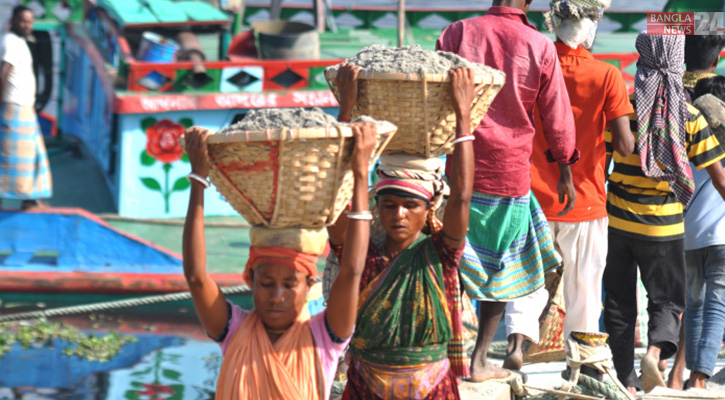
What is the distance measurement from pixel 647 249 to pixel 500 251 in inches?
33.7

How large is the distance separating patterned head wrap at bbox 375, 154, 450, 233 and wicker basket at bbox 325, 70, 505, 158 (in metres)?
0.03

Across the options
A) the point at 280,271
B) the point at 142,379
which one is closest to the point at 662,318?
the point at 280,271

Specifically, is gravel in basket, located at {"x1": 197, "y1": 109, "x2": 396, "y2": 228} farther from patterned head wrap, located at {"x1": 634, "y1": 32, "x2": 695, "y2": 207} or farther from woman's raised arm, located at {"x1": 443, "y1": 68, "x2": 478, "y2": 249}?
patterned head wrap, located at {"x1": 634, "y1": 32, "x2": 695, "y2": 207}

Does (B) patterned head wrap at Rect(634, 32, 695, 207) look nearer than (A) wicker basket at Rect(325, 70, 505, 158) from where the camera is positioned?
No

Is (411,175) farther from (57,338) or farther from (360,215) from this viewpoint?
(57,338)

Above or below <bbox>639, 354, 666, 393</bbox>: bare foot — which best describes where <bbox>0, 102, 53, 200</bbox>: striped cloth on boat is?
above

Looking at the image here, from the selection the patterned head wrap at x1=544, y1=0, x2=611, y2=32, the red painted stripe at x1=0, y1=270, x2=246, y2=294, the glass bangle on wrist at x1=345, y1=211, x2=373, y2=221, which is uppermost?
the patterned head wrap at x1=544, y1=0, x2=611, y2=32

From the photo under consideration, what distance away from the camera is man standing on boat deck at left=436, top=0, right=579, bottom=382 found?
3.99m

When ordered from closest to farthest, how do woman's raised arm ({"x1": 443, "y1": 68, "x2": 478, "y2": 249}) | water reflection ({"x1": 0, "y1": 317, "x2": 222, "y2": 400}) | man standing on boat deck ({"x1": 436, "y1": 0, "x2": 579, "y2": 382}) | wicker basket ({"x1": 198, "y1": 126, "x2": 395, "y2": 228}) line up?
wicker basket ({"x1": 198, "y1": 126, "x2": 395, "y2": 228})
woman's raised arm ({"x1": 443, "y1": 68, "x2": 478, "y2": 249})
man standing on boat deck ({"x1": 436, "y1": 0, "x2": 579, "y2": 382})
water reflection ({"x1": 0, "y1": 317, "x2": 222, "y2": 400})

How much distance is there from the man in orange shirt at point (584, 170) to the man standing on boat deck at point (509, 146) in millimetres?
249

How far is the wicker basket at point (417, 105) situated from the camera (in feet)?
10.7

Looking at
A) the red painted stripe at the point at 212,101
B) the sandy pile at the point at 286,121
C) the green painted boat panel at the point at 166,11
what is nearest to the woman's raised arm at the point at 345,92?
the sandy pile at the point at 286,121

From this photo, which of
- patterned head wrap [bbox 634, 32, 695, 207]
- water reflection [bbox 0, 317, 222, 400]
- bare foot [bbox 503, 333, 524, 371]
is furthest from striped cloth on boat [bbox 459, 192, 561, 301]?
water reflection [bbox 0, 317, 222, 400]

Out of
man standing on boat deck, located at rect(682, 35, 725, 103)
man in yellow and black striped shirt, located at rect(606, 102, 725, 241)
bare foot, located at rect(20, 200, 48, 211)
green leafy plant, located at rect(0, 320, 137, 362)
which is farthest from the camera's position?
bare foot, located at rect(20, 200, 48, 211)
